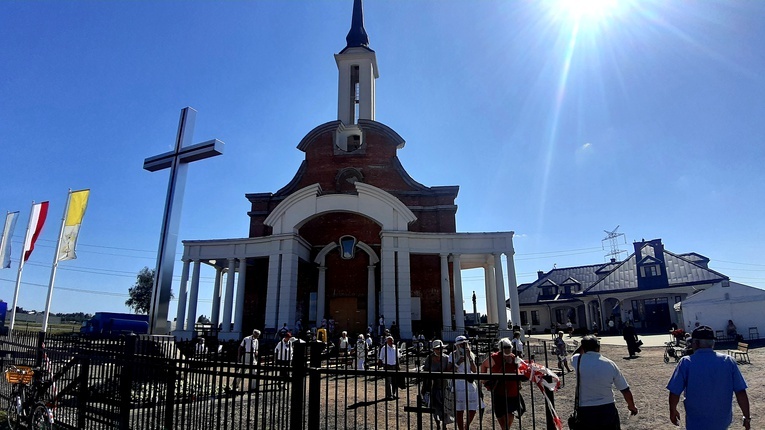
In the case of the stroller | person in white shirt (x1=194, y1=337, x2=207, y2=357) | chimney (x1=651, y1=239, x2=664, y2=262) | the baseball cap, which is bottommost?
the stroller

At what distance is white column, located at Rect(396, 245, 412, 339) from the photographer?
20109mm

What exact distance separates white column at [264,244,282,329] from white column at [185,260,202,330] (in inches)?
179

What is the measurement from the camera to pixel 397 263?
822 inches

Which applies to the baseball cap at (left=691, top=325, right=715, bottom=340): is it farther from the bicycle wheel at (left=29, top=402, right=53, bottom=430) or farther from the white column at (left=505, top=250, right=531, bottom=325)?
the white column at (left=505, top=250, right=531, bottom=325)

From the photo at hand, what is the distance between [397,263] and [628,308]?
27149mm

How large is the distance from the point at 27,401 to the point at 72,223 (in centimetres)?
1352

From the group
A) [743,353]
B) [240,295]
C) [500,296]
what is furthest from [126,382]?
[743,353]

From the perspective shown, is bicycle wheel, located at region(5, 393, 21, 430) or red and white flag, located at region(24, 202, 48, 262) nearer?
bicycle wheel, located at region(5, 393, 21, 430)

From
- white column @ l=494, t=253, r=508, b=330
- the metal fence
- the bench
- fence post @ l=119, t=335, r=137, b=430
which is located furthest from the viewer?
white column @ l=494, t=253, r=508, b=330

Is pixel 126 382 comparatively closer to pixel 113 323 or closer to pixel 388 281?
pixel 388 281

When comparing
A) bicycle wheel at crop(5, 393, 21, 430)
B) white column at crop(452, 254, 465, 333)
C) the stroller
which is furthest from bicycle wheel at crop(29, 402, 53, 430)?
the stroller

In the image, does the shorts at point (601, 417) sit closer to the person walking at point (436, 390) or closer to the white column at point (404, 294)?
the person walking at point (436, 390)

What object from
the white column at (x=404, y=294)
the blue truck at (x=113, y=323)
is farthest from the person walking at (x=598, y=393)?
the blue truck at (x=113, y=323)

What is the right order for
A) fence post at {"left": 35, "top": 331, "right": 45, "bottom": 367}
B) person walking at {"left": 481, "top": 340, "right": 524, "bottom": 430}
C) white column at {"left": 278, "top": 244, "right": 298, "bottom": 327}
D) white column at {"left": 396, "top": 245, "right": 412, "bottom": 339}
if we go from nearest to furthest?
person walking at {"left": 481, "top": 340, "right": 524, "bottom": 430}
fence post at {"left": 35, "top": 331, "right": 45, "bottom": 367}
white column at {"left": 396, "top": 245, "right": 412, "bottom": 339}
white column at {"left": 278, "top": 244, "right": 298, "bottom": 327}
